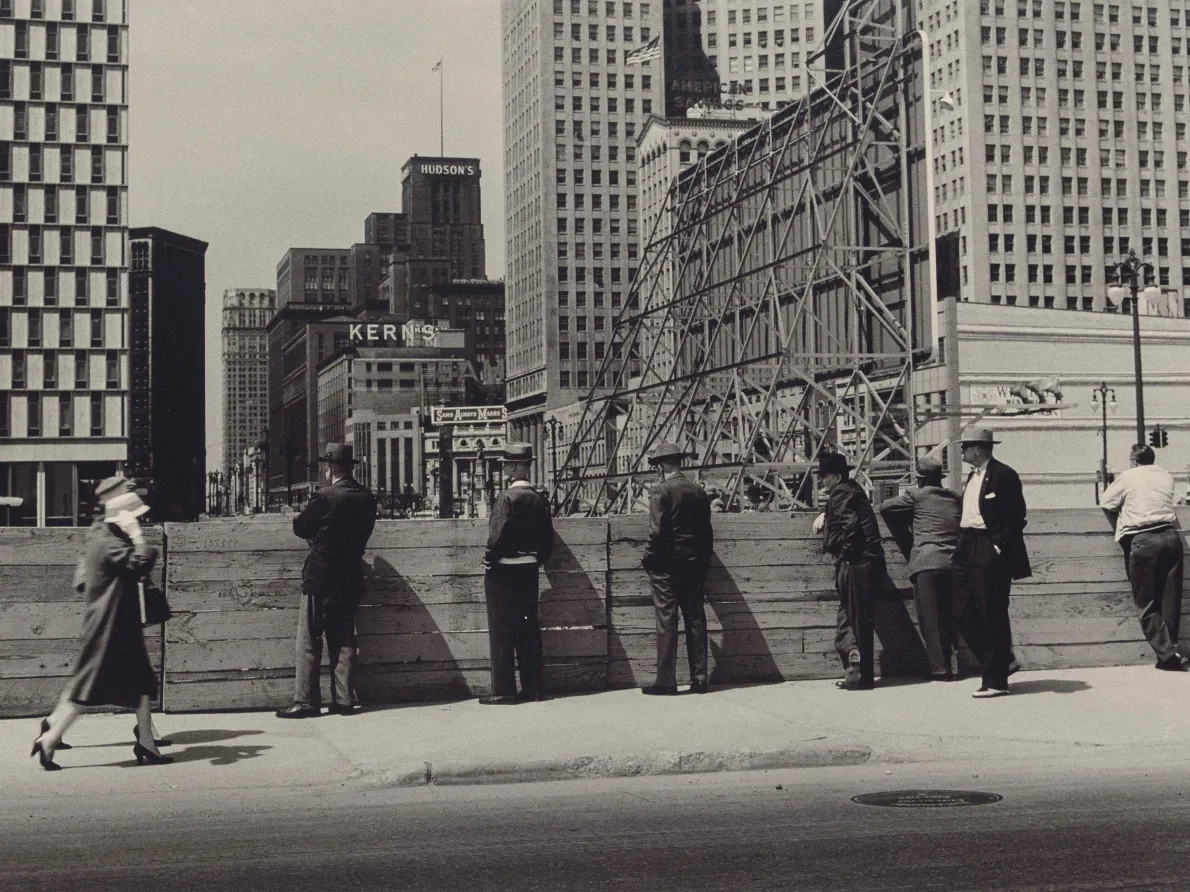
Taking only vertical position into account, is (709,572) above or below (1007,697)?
above

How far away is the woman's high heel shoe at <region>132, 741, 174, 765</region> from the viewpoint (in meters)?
8.60

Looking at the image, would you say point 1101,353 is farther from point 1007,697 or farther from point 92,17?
point 92,17

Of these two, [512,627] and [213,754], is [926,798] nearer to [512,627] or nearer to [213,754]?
[512,627]

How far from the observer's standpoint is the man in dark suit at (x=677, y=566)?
1071 centimetres

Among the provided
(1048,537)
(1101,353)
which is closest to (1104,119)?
(1101,353)

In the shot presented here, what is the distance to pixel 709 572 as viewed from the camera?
11406 millimetres

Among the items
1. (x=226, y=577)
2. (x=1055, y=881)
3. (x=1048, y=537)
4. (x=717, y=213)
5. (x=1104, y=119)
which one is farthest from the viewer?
(x=1104, y=119)

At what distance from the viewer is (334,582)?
10039 mm

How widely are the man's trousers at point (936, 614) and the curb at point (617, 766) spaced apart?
8.60 feet

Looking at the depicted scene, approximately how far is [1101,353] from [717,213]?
19.7 m

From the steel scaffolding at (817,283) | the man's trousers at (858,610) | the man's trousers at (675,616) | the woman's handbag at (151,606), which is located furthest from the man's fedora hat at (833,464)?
the steel scaffolding at (817,283)

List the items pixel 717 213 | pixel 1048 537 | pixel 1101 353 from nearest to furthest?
pixel 1048 537
pixel 717 213
pixel 1101 353

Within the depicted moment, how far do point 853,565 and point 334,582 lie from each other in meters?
3.77

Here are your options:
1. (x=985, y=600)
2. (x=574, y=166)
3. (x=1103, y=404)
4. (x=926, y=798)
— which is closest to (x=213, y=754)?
(x=926, y=798)
